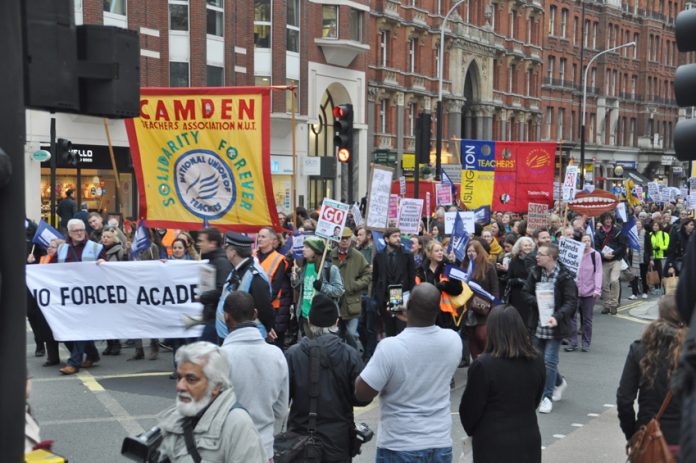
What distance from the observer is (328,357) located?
572cm

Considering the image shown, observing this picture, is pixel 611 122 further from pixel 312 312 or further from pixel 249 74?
pixel 312 312

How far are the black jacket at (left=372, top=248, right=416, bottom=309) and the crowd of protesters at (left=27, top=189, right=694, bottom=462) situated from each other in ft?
0.06

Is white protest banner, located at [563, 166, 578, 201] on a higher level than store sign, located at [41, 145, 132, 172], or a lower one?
lower

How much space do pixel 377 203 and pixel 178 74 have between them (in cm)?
2165

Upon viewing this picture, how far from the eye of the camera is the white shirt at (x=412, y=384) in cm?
545

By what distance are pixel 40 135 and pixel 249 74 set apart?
10670mm

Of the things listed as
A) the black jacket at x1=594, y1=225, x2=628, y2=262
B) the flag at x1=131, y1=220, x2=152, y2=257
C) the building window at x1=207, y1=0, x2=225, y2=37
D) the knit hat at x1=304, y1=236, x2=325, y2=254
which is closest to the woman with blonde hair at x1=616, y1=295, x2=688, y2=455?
the knit hat at x1=304, y1=236, x2=325, y2=254

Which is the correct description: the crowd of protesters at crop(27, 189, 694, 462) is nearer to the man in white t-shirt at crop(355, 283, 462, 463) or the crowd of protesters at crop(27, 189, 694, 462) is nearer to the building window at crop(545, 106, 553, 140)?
the man in white t-shirt at crop(355, 283, 462, 463)

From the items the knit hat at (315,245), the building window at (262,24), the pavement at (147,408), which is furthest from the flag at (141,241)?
the building window at (262,24)

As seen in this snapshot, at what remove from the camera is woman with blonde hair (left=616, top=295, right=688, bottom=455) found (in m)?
5.39

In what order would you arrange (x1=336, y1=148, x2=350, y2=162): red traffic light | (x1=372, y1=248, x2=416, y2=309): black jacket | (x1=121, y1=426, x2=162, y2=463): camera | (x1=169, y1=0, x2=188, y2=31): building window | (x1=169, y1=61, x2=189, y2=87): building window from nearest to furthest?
(x1=121, y1=426, x2=162, y2=463): camera
(x1=372, y1=248, x2=416, y2=309): black jacket
(x1=336, y1=148, x2=350, y2=162): red traffic light
(x1=169, y1=0, x2=188, y2=31): building window
(x1=169, y1=61, x2=189, y2=87): building window

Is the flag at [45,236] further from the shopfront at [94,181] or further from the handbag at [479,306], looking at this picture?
the shopfront at [94,181]

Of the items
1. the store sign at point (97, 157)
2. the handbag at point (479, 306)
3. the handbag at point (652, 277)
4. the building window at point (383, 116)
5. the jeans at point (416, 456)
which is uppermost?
the building window at point (383, 116)

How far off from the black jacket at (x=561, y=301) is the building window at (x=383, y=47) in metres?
37.8
